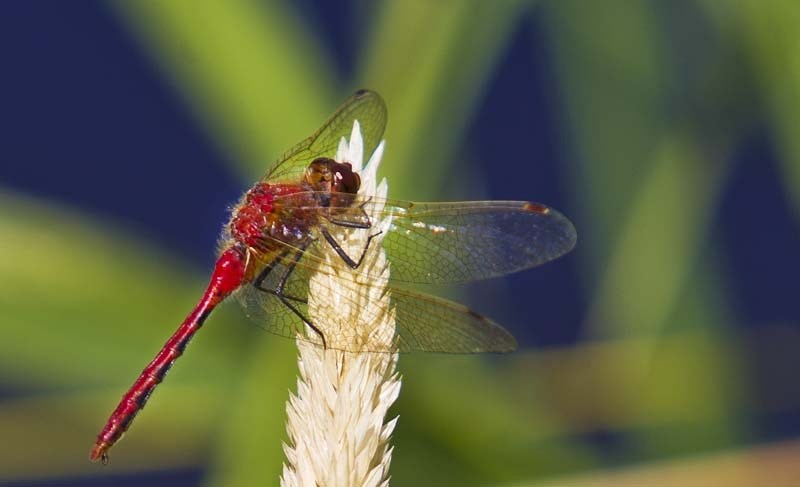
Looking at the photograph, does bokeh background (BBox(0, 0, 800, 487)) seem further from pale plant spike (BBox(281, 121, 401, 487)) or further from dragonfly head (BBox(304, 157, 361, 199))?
pale plant spike (BBox(281, 121, 401, 487))

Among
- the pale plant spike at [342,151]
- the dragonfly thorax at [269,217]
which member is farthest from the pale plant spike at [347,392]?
the dragonfly thorax at [269,217]

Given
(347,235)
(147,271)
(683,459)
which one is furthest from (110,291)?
(683,459)

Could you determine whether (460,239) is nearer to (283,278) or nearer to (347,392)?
(283,278)

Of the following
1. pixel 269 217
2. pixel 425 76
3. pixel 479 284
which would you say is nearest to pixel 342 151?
pixel 269 217

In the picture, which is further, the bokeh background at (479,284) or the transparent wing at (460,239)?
the bokeh background at (479,284)

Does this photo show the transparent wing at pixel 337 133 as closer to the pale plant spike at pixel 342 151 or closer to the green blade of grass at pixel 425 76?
the green blade of grass at pixel 425 76

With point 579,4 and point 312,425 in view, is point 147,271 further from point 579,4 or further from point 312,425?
point 579,4
